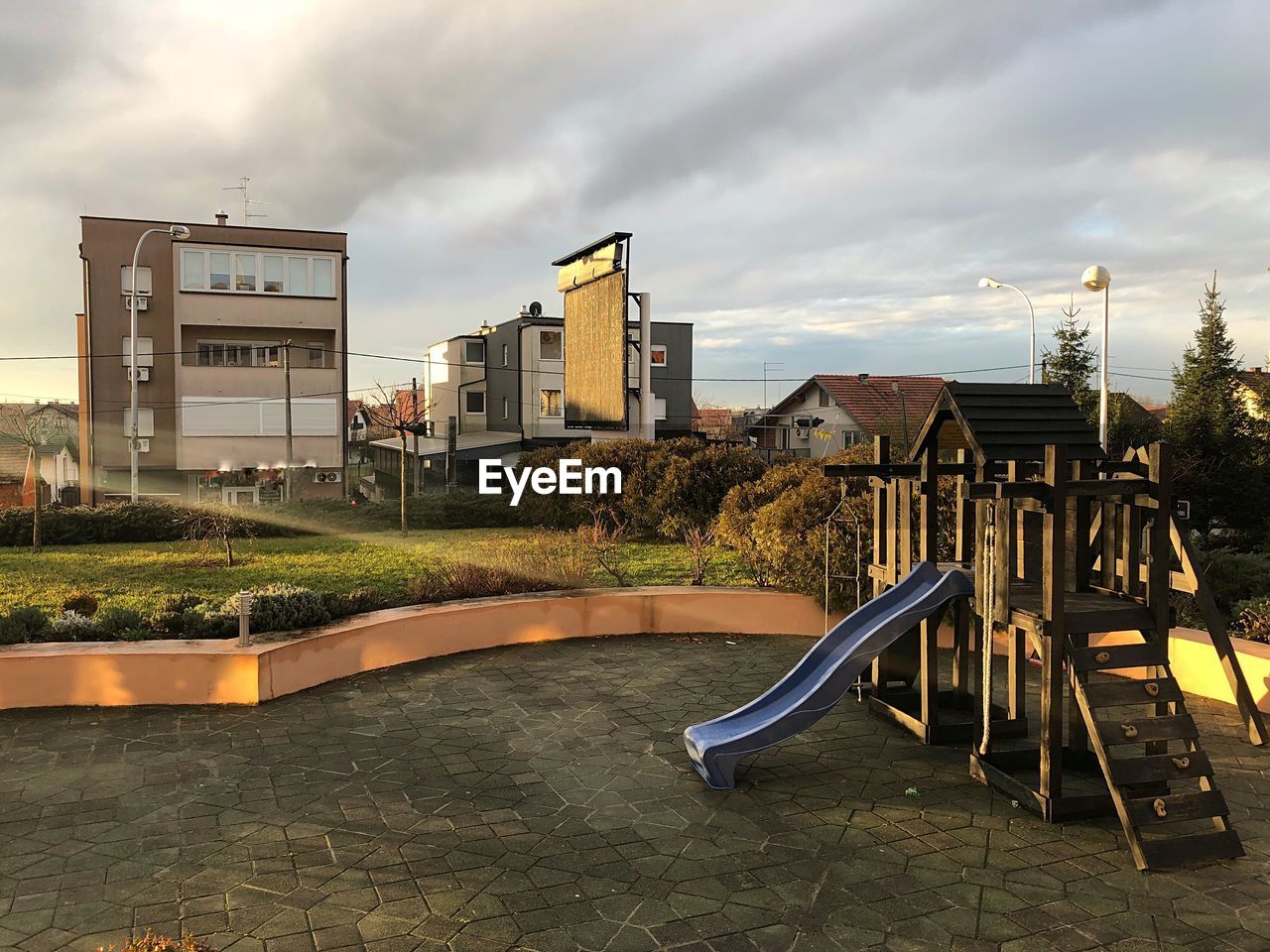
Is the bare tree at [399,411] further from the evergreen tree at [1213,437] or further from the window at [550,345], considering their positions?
the evergreen tree at [1213,437]

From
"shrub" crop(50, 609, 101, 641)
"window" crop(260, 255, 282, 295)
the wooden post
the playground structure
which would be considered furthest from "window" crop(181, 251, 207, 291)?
the wooden post

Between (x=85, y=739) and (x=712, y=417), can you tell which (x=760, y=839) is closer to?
(x=85, y=739)

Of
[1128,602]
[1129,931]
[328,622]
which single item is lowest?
[1129,931]

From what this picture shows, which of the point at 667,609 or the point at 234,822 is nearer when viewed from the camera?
the point at 234,822

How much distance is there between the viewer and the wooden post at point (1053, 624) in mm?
5815

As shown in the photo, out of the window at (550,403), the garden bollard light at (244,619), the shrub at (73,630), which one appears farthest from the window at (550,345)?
the garden bollard light at (244,619)

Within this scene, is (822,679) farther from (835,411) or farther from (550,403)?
(835,411)

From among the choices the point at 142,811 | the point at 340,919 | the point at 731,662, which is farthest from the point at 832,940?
the point at 731,662

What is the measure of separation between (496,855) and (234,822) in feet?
6.16

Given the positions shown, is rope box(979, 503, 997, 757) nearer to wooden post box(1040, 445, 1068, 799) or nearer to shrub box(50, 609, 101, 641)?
wooden post box(1040, 445, 1068, 799)

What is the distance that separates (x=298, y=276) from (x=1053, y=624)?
36009mm

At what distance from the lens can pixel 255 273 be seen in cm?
3569

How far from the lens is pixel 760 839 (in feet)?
18.4

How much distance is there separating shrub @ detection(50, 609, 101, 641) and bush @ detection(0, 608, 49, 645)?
0.13 meters
